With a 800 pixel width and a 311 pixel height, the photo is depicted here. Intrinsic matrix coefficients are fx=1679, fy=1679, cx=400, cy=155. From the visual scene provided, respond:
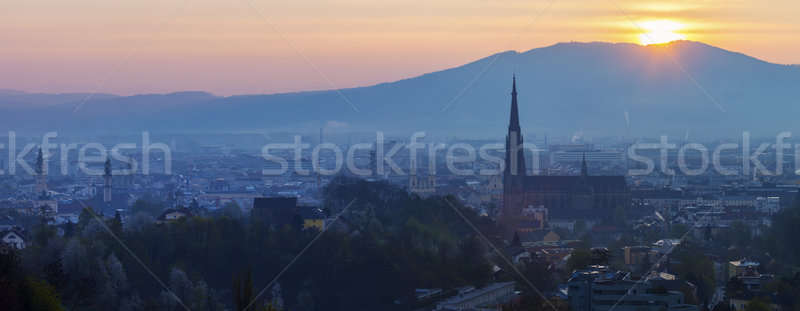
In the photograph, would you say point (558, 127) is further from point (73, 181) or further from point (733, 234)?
point (733, 234)

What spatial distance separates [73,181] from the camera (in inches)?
3285

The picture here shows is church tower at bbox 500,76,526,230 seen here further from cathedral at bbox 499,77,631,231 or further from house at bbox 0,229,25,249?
house at bbox 0,229,25,249

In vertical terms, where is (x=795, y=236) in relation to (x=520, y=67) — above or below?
below

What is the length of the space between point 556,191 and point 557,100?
11238 centimetres

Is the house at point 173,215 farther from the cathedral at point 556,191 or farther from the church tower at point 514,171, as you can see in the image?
the church tower at point 514,171

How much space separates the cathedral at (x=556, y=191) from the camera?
61.7 metres

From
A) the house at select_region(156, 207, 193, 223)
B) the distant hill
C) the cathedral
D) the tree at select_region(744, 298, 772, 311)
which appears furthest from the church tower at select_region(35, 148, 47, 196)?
the distant hill

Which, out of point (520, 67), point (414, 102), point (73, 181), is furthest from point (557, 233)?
point (520, 67)

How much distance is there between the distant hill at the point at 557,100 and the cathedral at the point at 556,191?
3357 inches

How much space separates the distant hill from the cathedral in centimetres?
8527

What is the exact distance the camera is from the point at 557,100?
175500 mm

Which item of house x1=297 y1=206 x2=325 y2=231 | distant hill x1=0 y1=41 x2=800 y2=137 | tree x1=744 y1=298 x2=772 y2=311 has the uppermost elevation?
distant hill x1=0 y1=41 x2=800 y2=137

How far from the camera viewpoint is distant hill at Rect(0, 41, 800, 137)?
15975 centimetres

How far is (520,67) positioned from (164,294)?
Answer: 498 ft
